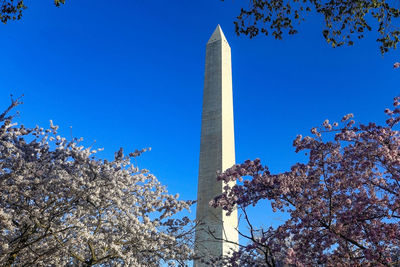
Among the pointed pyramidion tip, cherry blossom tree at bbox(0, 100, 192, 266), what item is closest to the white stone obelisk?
the pointed pyramidion tip

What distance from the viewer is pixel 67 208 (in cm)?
827

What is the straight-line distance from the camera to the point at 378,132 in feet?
24.3

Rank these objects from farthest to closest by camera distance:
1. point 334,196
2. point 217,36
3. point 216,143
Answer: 1. point 217,36
2. point 216,143
3. point 334,196

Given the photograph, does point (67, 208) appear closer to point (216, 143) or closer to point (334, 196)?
point (334, 196)

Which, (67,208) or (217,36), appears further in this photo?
(217,36)

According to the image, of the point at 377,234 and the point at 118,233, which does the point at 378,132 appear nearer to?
the point at 377,234

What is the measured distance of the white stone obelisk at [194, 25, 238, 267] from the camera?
1605 cm

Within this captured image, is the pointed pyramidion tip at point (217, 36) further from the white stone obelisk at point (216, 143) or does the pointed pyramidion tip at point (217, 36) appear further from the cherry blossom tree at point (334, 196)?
the cherry blossom tree at point (334, 196)

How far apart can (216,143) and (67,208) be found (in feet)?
32.4

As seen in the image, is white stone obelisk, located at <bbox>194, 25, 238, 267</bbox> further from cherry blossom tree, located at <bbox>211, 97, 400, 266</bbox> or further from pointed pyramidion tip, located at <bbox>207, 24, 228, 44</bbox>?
cherry blossom tree, located at <bbox>211, 97, 400, 266</bbox>

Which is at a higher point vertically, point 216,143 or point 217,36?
point 217,36

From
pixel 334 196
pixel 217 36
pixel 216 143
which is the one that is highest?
pixel 217 36

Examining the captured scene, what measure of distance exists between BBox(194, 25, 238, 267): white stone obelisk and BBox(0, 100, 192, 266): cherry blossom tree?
6.56 meters

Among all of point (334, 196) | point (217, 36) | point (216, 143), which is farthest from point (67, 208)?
point (217, 36)
